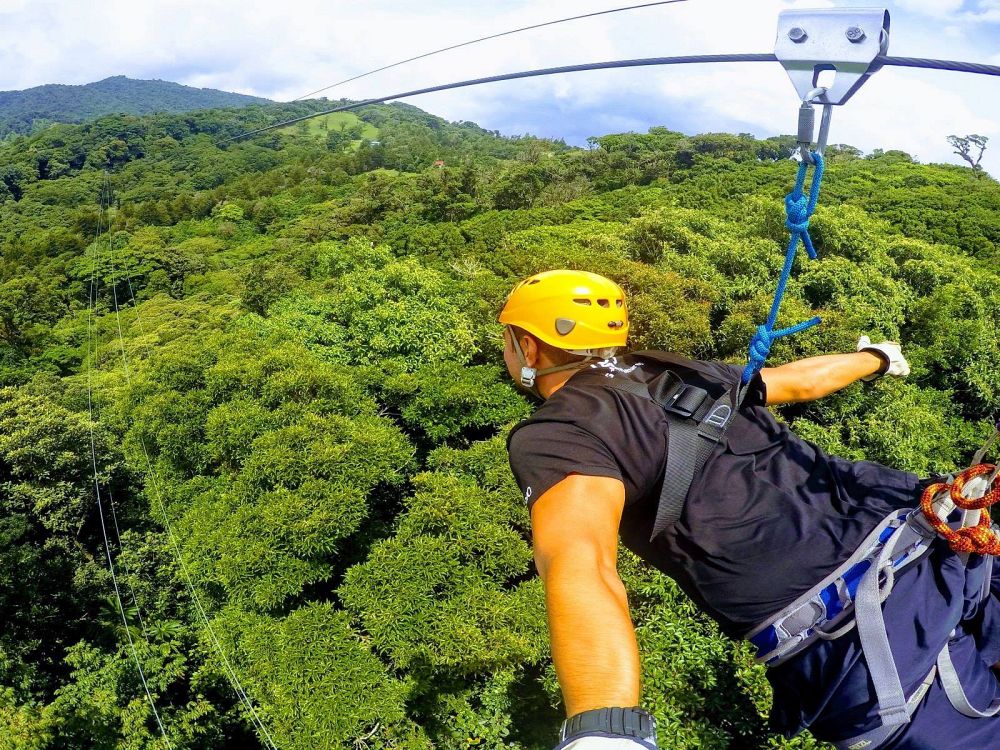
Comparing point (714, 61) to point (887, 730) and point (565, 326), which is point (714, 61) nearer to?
point (565, 326)

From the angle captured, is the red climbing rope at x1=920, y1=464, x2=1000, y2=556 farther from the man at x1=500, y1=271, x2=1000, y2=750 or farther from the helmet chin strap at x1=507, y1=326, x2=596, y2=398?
the helmet chin strap at x1=507, y1=326, x2=596, y2=398

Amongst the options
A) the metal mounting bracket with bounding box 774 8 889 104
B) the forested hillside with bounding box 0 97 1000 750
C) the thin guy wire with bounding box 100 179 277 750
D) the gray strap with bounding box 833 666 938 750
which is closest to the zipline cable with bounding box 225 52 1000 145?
the metal mounting bracket with bounding box 774 8 889 104

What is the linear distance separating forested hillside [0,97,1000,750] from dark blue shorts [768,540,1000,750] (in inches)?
182

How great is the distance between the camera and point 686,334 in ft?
42.3

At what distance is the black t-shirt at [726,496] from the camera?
1.82 meters

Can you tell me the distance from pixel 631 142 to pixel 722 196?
23493 mm

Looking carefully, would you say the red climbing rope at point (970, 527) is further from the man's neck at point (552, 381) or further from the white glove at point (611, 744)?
the man's neck at point (552, 381)

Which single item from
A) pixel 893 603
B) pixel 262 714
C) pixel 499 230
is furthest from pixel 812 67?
pixel 499 230

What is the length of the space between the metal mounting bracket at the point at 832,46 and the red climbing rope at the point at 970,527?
1.06 m

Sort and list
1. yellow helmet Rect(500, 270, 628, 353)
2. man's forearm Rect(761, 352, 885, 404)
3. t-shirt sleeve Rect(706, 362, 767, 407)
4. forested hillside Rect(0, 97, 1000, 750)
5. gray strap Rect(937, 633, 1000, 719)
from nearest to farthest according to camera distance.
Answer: gray strap Rect(937, 633, 1000, 719) < t-shirt sleeve Rect(706, 362, 767, 407) < yellow helmet Rect(500, 270, 628, 353) < man's forearm Rect(761, 352, 885, 404) < forested hillside Rect(0, 97, 1000, 750)

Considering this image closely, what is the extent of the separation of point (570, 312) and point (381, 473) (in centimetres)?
989

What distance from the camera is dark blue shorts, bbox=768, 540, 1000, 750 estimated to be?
72.7 inches

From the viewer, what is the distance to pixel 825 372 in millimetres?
2691

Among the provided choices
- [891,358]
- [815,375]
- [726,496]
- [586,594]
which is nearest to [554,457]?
[586,594]
